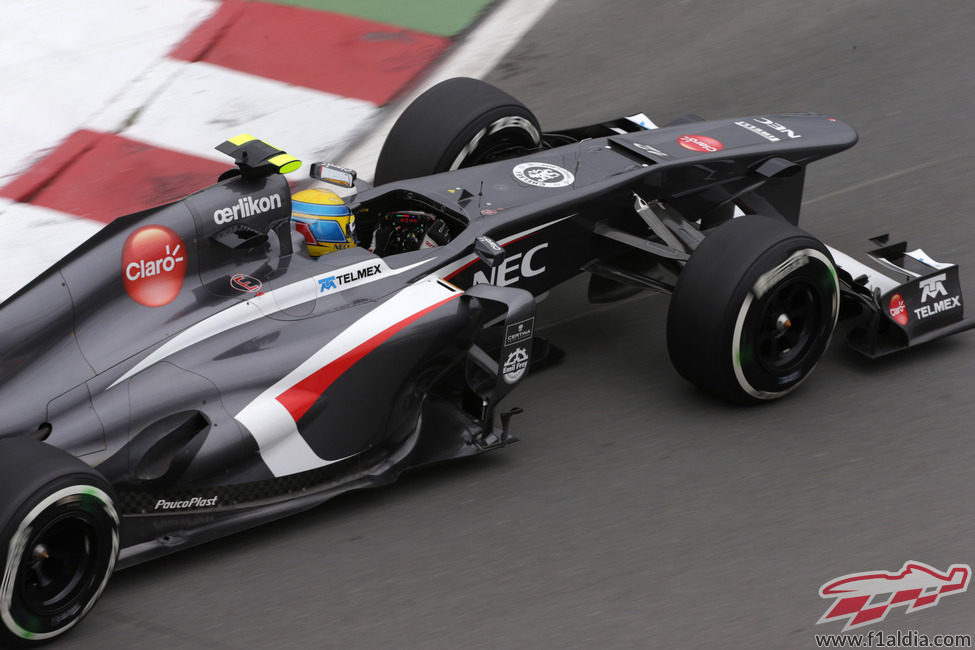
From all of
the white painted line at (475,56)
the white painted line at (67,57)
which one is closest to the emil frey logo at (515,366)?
the white painted line at (475,56)

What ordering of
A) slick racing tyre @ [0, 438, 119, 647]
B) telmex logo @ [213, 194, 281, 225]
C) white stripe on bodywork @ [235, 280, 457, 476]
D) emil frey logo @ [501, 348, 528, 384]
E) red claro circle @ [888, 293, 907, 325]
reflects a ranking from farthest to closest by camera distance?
red claro circle @ [888, 293, 907, 325] → emil frey logo @ [501, 348, 528, 384] → telmex logo @ [213, 194, 281, 225] → white stripe on bodywork @ [235, 280, 457, 476] → slick racing tyre @ [0, 438, 119, 647]

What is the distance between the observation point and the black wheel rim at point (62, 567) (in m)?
4.23

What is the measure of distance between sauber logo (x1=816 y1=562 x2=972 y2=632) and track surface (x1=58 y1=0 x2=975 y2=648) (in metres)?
0.04

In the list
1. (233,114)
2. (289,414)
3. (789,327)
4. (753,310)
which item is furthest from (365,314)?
(233,114)

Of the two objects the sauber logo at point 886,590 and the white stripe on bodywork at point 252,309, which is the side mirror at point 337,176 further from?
the sauber logo at point 886,590

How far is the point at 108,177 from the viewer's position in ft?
25.3

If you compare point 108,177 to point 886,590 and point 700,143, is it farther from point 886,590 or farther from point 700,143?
point 886,590

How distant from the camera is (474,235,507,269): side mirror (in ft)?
17.6

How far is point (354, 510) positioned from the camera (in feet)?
16.8

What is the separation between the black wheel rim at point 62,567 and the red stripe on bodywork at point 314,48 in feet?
15.5

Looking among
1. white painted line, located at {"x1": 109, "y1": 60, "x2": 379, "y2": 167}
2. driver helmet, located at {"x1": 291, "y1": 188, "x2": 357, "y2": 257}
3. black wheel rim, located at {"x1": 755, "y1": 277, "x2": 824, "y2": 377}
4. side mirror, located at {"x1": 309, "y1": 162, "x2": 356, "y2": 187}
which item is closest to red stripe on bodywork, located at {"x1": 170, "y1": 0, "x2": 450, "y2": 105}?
white painted line, located at {"x1": 109, "y1": 60, "x2": 379, "y2": 167}

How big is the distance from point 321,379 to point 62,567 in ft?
3.81

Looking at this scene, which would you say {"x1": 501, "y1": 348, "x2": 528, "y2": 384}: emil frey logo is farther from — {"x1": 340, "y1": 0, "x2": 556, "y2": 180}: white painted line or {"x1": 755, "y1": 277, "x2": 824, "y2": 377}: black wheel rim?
{"x1": 340, "y1": 0, "x2": 556, "y2": 180}: white painted line

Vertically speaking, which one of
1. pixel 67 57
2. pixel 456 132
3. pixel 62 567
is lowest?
pixel 62 567
